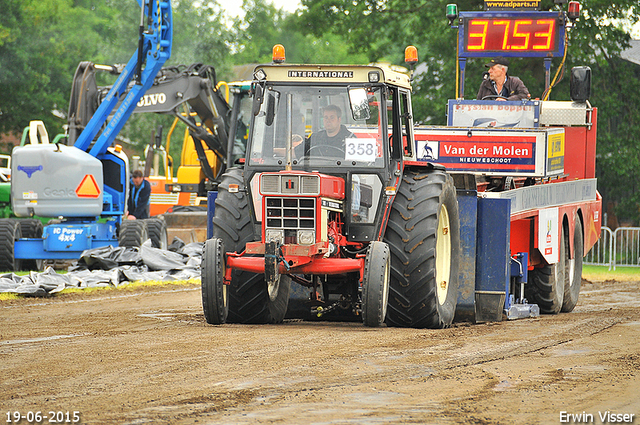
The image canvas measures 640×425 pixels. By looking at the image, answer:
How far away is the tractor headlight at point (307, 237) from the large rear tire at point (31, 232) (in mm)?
10417

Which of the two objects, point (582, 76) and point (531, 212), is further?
point (582, 76)

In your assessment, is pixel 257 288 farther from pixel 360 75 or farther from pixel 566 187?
pixel 566 187

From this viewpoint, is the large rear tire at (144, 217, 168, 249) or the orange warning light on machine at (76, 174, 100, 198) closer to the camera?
the orange warning light on machine at (76, 174, 100, 198)

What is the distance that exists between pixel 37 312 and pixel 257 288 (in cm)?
335

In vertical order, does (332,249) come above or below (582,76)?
below

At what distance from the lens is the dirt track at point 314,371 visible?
540 centimetres

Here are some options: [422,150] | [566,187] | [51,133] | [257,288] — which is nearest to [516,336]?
[257,288]

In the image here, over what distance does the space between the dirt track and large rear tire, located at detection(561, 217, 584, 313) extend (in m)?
2.80

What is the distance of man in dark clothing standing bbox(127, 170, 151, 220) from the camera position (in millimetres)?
19906

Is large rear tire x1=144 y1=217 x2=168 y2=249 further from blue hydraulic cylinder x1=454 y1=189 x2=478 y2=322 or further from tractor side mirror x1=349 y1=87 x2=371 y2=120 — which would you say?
tractor side mirror x1=349 y1=87 x2=371 y2=120

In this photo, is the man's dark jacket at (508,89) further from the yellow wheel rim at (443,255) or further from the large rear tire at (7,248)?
the large rear tire at (7,248)

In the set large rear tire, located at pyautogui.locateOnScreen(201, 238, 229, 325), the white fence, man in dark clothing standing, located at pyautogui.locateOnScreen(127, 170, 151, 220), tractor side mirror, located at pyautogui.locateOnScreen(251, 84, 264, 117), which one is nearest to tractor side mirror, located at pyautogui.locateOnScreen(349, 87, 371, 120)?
tractor side mirror, located at pyautogui.locateOnScreen(251, 84, 264, 117)

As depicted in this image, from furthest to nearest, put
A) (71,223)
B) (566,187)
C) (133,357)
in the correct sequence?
(71,223), (566,187), (133,357)

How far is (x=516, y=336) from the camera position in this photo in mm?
8867
